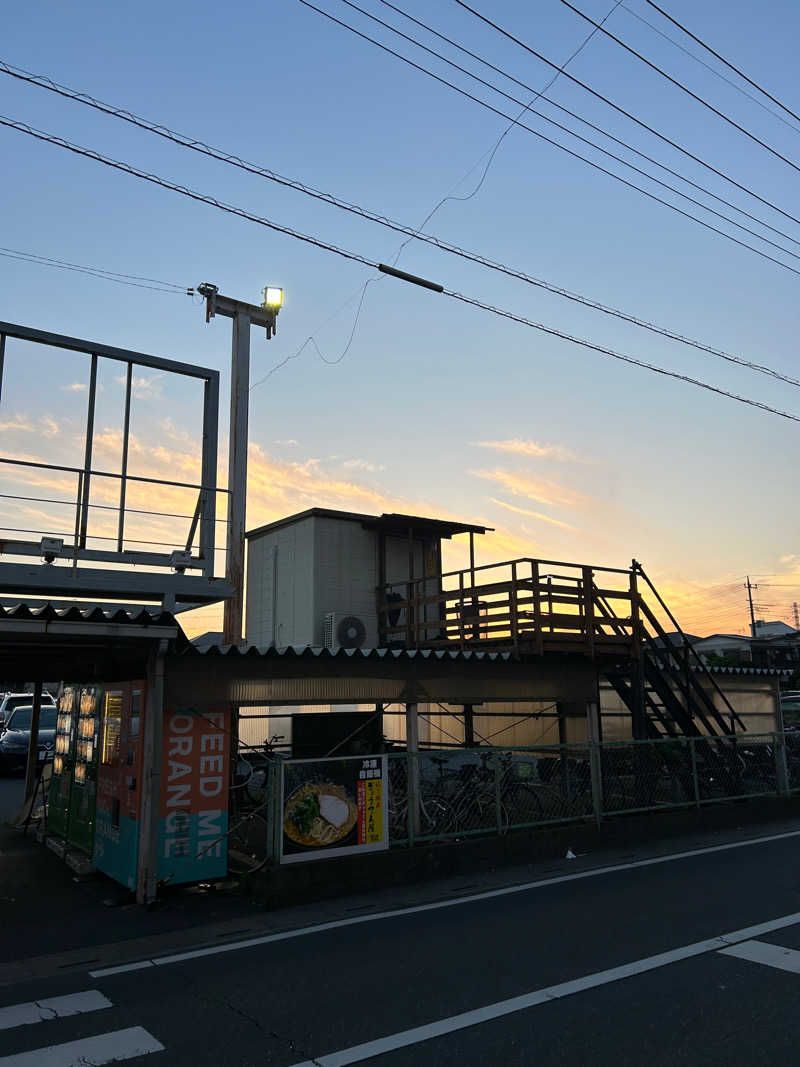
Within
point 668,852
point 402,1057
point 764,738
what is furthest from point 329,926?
point 764,738

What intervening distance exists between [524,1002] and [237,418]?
10593 millimetres

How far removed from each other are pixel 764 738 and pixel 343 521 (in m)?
10.5

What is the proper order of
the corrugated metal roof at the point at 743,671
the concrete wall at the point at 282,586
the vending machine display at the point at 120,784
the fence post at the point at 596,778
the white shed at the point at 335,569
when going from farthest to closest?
the concrete wall at the point at 282,586 → the white shed at the point at 335,569 → the corrugated metal roof at the point at 743,671 → the fence post at the point at 596,778 → the vending machine display at the point at 120,784

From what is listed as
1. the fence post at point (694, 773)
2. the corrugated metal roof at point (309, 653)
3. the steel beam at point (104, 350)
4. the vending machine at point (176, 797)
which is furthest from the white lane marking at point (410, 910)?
the steel beam at point (104, 350)

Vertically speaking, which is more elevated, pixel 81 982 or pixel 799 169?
pixel 799 169

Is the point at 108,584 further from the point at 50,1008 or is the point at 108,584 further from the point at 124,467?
the point at 50,1008

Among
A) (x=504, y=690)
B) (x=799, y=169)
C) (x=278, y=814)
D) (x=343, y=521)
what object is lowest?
(x=278, y=814)

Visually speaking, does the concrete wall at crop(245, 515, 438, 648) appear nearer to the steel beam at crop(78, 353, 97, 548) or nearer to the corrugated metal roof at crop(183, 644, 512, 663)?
the corrugated metal roof at crop(183, 644, 512, 663)

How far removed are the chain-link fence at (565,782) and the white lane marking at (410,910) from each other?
111 cm

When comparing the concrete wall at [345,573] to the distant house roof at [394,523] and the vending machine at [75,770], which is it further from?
the vending machine at [75,770]

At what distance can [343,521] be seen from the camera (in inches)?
755

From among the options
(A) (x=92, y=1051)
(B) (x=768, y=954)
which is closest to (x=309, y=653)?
(A) (x=92, y=1051)

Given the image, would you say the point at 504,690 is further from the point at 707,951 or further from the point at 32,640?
the point at 32,640

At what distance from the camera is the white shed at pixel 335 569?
18453 mm
